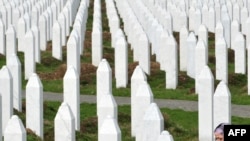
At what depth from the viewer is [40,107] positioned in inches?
522

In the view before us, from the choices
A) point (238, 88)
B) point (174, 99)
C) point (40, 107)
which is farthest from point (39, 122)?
point (238, 88)

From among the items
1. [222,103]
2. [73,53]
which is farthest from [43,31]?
[222,103]

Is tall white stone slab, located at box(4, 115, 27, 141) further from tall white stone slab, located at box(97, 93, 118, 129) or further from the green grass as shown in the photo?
the green grass

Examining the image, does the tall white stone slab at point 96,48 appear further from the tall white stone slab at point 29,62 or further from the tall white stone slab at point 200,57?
the tall white stone slab at point 200,57

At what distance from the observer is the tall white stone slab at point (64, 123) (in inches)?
463

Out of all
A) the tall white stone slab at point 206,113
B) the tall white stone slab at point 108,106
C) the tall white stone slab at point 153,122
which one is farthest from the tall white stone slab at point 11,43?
the tall white stone slab at point 153,122

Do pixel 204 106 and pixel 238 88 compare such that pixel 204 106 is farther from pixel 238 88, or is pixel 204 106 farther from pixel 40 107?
pixel 238 88

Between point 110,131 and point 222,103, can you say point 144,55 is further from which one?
point 110,131

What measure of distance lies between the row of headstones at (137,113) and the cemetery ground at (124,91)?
0.56 meters

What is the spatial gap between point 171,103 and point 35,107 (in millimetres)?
5030

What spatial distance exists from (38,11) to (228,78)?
31.8 ft

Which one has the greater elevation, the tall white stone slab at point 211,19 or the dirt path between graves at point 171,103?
the dirt path between graves at point 171,103

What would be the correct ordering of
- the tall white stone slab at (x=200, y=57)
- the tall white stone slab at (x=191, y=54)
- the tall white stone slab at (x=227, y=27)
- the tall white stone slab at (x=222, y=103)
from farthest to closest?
the tall white stone slab at (x=227, y=27)
the tall white stone slab at (x=191, y=54)
the tall white stone slab at (x=200, y=57)
the tall white stone slab at (x=222, y=103)

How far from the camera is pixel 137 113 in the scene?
13.2m
